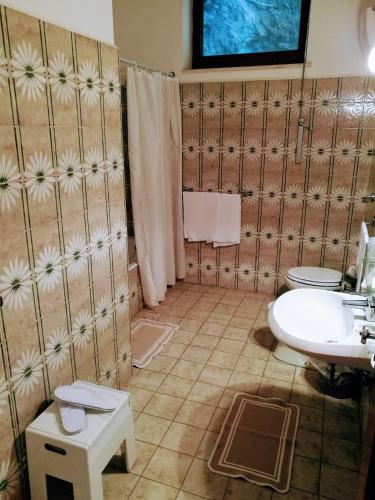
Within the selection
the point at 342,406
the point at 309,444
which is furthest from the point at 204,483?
the point at 342,406

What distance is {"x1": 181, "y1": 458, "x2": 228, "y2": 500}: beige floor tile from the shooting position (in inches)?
63.6

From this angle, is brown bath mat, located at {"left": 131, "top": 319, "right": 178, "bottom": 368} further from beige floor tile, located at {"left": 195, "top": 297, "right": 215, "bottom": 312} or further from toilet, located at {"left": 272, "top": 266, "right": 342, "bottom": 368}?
toilet, located at {"left": 272, "top": 266, "right": 342, "bottom": 368}

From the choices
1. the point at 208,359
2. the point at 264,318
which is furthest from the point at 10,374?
the point at 264,318

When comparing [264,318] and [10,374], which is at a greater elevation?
[10,374]

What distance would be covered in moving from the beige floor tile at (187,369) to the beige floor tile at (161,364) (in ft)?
0.13

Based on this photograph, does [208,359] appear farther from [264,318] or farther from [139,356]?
[264,318]

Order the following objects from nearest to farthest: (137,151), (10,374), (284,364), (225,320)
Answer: (10,374) < (284,364) < (137,151) < (225,320)

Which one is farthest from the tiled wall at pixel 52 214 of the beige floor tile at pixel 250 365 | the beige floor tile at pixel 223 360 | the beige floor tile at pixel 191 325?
the beige floor tile at pixel 191 325

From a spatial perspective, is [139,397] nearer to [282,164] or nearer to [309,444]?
[309,444]

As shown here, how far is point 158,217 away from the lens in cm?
310

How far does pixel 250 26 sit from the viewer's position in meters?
3.13

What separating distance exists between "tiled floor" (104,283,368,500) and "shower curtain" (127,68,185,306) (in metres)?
0.44

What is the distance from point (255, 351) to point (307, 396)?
499mm

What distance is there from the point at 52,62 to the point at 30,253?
0.72 metres
